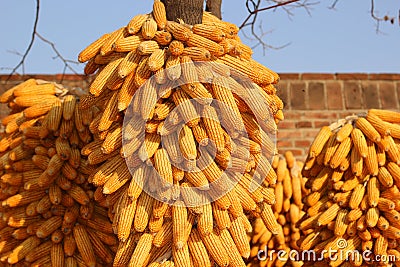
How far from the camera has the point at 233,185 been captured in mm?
2371

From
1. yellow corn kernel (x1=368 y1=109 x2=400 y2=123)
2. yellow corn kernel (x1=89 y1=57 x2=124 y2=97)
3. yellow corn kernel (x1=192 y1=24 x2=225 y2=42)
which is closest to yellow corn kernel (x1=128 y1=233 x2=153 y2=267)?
yellow corn kernel (x1=89 y1=57 x2=124 y2=97)

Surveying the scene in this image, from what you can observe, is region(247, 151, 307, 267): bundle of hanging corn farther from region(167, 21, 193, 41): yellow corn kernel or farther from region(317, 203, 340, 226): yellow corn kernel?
region(167, 21, 193, 41): yellow corn kernel

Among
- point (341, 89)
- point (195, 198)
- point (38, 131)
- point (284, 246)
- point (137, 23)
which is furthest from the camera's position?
point (341, 89)

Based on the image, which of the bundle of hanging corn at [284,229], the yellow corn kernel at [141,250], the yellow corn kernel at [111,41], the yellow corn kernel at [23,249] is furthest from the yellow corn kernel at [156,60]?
the bundle of hanging corn at [284,229]

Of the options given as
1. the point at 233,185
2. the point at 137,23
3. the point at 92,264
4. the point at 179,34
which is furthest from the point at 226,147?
the point at 92,264

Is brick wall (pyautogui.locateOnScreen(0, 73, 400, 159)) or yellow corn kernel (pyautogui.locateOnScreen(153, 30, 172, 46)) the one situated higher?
yellow corn kernel (pyautogui.locateOnScreen(153, 30, 172, 46))

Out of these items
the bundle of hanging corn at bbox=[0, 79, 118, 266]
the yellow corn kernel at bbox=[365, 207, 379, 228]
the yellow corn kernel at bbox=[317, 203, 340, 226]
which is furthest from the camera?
the yellow corn kernel at bbox=[317, 203, 340, 226]

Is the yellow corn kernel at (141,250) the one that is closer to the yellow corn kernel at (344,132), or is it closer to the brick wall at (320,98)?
the yellow corn kernel at (344,132)

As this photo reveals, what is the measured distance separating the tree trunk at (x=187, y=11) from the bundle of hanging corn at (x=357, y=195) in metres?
1.47

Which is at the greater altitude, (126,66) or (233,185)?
(126,66)

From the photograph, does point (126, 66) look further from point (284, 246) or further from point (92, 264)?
point (284, 246)

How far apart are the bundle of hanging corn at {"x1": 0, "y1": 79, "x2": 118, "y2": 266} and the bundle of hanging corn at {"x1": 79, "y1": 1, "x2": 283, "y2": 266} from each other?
2.16 ft

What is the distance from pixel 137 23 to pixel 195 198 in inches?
32.8

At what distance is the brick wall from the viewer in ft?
20.6
